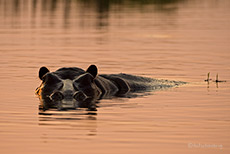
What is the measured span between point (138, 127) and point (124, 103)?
11.9ft

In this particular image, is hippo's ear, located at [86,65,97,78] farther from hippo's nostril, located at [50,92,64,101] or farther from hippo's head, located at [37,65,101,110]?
hippo's nostril, located at [50,92,64,101]

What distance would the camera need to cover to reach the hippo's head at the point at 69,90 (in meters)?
18.3

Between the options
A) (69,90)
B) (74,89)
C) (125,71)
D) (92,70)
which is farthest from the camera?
(125,71)

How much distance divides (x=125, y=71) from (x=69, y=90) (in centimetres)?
752

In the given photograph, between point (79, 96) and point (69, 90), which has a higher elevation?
point (69, 90)

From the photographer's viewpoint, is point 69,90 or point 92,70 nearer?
point 69,90

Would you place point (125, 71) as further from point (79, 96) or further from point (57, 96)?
point (57, 96)

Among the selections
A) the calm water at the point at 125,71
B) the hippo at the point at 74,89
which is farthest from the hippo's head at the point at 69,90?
the calm water at the point at 125,71

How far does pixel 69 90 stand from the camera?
1866 centimetres

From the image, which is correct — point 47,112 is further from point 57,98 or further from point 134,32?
point 134,32

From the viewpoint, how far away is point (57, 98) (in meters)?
18.4

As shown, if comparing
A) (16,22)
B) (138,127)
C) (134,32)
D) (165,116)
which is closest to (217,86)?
(165,116)

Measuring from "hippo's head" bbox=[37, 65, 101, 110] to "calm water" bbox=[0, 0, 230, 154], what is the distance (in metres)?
0.41

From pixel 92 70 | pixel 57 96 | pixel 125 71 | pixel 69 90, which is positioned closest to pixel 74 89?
pixel 69 90
